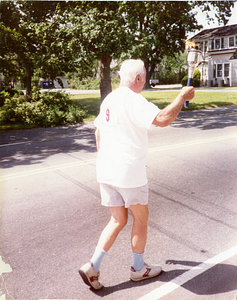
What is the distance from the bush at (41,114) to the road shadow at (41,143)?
2.64 feet

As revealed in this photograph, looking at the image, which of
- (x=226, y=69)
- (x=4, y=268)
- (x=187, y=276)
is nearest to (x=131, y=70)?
(x=187, y=276)

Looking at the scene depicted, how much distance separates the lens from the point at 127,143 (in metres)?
2.65

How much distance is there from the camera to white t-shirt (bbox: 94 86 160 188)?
2.61m

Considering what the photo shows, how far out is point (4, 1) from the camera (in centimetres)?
1568

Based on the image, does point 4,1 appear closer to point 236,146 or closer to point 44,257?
point 236,146

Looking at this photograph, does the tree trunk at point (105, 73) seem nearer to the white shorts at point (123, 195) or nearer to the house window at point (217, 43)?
the white shorts at point (123, 195)

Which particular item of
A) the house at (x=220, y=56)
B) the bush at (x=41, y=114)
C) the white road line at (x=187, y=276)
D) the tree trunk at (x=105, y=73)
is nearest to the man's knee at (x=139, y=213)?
the white road line at (x=187, y=276)

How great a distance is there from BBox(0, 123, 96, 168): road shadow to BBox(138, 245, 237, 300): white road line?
17.4ft

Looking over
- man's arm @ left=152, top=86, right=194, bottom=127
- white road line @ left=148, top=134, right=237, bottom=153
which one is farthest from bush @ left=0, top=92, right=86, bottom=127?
man's arm @ left=152, top=86, right=194, bottom=127

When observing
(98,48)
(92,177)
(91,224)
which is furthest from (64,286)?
(98,48)

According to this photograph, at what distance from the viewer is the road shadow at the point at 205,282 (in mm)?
2939

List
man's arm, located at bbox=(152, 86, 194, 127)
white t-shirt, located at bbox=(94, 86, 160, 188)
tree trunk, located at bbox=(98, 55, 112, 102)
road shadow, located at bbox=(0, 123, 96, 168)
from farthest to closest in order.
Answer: tree trunk, located at bbox=(98, 55, 112, 102) → road shadow, located at bbox=(0, 123, 96, 168) → white t-shirt, located at bbox=(94, 86, 160, 188) → man's arm, located at bbox=(152, 86, 194, 127)

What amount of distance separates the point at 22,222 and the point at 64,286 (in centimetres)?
165

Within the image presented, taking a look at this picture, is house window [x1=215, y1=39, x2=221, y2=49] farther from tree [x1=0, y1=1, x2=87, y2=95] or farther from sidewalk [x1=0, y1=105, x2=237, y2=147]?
sidewalk [x1=0, y1=105, x2=237, y2=147]
